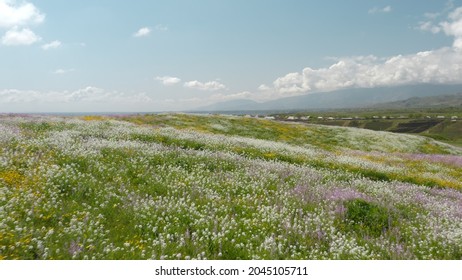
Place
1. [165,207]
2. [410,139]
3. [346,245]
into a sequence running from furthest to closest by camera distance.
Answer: [410,139] < [165,207] < [346,245]

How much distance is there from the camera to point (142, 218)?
27.2ft

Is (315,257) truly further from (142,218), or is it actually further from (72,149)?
(72,149)

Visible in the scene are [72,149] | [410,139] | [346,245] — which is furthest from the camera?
[410,139]

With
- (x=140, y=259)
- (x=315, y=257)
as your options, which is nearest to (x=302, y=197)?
(x=315, y=257)

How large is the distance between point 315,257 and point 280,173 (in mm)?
7344

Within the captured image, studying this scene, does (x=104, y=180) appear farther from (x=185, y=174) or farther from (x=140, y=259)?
(x=140, y=259)

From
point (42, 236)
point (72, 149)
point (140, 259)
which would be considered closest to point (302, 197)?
point (140, 259)

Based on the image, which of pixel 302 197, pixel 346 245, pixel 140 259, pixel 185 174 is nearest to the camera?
pixel 140 259

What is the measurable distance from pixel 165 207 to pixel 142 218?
31.5 inches

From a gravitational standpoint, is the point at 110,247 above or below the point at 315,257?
above

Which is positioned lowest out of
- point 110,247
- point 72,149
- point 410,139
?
point 410,139

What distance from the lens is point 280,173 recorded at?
47.5 feet

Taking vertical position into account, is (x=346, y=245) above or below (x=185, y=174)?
below

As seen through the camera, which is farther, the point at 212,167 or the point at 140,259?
the point at 212,167
